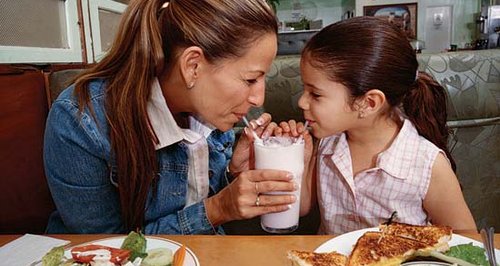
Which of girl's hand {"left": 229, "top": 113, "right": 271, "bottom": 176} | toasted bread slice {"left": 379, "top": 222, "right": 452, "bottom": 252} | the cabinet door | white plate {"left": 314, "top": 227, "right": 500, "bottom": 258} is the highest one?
the cabinet door

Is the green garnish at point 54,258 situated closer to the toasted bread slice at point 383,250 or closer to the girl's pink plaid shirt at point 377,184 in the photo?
the toasted bread slice at point 383,250

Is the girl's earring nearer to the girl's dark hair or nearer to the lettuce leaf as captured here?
the girl's dark hair

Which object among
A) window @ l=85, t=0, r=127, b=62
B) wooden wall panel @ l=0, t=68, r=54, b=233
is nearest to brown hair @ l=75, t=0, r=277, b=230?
wooden wall panel @ l=0, t=68, r=54, b=233

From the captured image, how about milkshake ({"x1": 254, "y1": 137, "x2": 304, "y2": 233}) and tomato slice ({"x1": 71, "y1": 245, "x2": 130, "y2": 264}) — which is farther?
milkshake ({"x1": 254, "y1": 137, "x2": 304, "y2": 233})

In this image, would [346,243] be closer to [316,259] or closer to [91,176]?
[316,259]

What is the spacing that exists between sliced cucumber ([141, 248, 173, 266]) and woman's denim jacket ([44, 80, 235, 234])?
36 centimetres

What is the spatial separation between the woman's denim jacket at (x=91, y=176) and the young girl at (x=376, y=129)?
46 centimetres

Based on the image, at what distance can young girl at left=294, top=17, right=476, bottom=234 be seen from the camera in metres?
1.22

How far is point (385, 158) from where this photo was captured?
4.16 feet

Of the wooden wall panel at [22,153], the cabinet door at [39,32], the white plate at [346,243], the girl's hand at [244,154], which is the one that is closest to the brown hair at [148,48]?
the girl's hand at [244,154]

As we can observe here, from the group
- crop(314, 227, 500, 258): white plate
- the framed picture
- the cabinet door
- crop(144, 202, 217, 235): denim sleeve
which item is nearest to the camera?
crop(314, 227, 500, 258): white plate

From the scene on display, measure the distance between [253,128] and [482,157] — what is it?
3.16 ft

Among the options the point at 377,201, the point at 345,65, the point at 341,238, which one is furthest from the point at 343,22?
the point at 341,238

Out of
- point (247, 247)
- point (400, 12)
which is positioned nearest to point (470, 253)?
point (247, 247)
